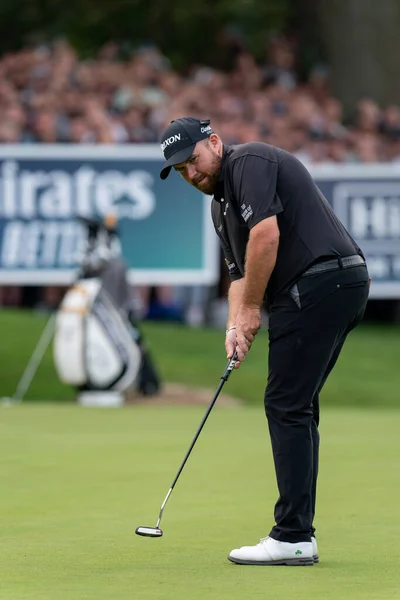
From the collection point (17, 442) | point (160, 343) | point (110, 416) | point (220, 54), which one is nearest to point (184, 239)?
point (160, 343)

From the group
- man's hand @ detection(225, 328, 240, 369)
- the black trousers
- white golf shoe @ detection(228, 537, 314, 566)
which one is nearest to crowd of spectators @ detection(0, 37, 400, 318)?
man's hand @ detection(225, 328, 240, 369)

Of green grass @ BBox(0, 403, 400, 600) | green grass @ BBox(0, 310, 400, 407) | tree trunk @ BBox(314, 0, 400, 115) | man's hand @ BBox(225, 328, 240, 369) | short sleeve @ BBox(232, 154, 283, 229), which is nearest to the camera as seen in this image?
green grass @ BBox(0, 403, 400, 600)

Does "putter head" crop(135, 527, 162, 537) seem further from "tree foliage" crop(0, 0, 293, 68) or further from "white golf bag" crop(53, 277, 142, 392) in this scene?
"tree foliage" crop(0, 0, 293, 68)

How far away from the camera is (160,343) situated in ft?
62.8

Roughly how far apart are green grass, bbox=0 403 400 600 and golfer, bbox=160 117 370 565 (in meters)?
0.29

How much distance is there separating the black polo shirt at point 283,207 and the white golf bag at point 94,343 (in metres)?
9.97

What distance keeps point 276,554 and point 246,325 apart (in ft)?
3.31

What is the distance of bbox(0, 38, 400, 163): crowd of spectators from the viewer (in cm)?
2008

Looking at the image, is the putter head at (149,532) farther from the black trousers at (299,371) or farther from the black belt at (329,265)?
the black belt at (329,265)

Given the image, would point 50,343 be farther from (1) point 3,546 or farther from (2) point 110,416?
(1) point 3,546

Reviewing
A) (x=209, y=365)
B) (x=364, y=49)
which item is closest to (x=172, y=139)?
(x=209, y=365)

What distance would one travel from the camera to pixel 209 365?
18094mm

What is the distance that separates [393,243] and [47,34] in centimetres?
1091

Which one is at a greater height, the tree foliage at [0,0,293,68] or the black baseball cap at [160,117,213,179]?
the tree foliage at [0,0,293,68]
